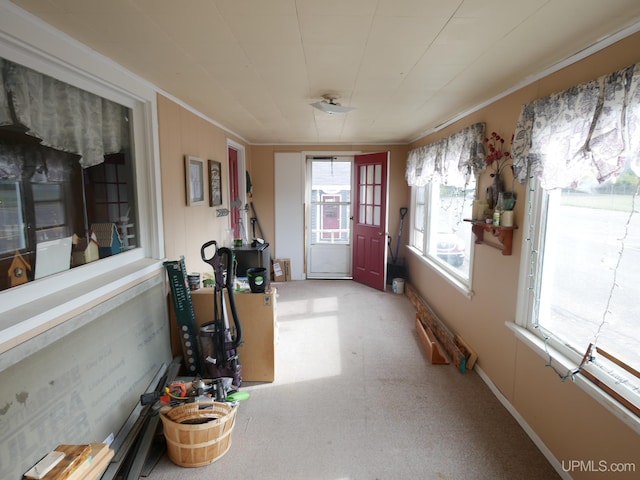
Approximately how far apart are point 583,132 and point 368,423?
2061mm

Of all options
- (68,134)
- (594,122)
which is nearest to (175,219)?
(68,134)

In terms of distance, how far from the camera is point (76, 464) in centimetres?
144

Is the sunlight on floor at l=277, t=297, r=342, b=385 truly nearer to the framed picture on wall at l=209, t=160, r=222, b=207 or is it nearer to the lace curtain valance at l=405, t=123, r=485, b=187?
the framed picture on wall at l=209, t=160, r=222, b=207

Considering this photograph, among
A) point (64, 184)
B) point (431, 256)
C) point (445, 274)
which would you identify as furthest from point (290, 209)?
point (64, 184)

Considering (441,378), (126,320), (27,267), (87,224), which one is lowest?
(441,378)

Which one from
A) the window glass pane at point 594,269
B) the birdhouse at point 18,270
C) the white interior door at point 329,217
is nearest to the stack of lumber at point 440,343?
the window glass pane at point 594,269

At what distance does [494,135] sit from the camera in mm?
2652

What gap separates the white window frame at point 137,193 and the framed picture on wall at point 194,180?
497 millimetres

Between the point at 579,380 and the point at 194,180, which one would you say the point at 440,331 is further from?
the point at 194,180

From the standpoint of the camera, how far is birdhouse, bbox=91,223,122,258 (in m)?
2.08

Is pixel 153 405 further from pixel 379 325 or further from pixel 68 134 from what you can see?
pixel 379 325

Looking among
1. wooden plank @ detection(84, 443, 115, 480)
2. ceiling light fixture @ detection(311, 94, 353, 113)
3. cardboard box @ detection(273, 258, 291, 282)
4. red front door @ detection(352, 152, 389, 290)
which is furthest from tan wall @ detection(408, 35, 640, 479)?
cardboard box @ detection(273, 258, 291, 282)

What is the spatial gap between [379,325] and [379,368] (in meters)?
0.95

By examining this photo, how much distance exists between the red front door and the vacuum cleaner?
9.61ft
